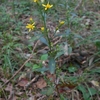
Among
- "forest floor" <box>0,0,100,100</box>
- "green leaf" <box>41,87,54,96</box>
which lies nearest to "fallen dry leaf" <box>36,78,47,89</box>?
"forest floor" <box>0,0,100,100</box>

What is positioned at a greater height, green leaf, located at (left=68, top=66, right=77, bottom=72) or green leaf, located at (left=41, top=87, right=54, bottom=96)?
green leaf, located at (left=68, top=66, right=77, bottom=72)

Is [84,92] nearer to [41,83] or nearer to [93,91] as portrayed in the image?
[93,91]

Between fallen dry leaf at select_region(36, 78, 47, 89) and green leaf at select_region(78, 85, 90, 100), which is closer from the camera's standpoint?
green leaf at select_region(78, 85, 90, 100)

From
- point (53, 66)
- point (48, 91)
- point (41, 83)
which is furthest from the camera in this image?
point (41, 83)

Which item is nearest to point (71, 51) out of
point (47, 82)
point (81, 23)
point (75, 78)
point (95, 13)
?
point (75, 78)

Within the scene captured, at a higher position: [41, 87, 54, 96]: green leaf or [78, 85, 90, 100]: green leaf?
[41, 87, 54, 96]: green leaf

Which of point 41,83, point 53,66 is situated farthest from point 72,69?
point 53,66

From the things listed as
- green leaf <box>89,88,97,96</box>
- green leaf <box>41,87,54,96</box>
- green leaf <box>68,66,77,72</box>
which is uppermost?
green leaf <box>68,66,77,72</box>

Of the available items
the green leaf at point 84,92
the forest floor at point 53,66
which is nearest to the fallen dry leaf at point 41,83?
the forest floor at point 53,66

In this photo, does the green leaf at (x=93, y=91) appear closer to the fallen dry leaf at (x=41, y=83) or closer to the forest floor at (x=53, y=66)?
the forest floor at (x=53, y=66)

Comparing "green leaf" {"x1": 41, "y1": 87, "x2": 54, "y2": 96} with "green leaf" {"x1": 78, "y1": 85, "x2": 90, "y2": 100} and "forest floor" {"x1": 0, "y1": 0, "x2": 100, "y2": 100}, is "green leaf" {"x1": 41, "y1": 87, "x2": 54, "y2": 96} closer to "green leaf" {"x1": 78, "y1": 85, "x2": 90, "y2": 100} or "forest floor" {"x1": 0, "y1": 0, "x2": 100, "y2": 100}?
"forest floor" {"x1": 0, "y1": 0, "x2": 100, "y2": 100}

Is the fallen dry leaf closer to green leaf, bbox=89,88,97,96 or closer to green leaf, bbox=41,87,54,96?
green leaf, bbox=41,87,54,96

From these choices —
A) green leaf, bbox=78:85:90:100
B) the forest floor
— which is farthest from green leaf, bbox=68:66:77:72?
green leaf, bbox=78:85:90:100
